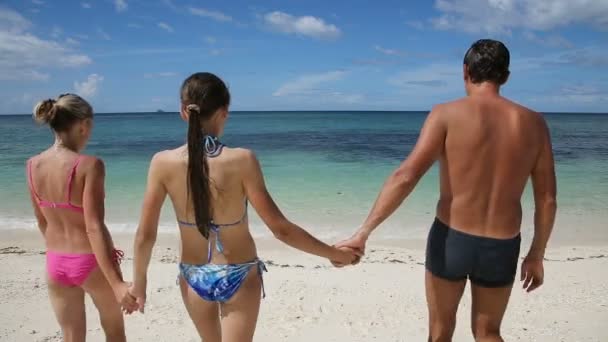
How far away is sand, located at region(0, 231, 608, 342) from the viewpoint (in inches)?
167

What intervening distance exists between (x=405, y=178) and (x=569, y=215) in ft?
29.8

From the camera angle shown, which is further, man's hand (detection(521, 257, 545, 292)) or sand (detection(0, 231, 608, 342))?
sand (detection(0, 231, 608, 342))

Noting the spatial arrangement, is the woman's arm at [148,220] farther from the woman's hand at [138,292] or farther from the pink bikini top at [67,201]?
the pink bikini top at [67,201]

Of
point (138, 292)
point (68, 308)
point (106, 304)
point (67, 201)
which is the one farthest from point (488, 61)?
point (68, 308)

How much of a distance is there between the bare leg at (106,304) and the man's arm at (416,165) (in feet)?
5.15

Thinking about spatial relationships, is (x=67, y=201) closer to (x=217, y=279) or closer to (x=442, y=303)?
(x=217, y=279)

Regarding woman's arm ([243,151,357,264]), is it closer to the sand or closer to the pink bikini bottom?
the pink bikini bottom

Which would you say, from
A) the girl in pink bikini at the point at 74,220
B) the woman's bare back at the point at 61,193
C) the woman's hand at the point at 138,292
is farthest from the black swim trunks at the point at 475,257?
the woman's bare back at the point at 61,193

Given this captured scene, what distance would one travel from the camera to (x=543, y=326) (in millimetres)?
4336

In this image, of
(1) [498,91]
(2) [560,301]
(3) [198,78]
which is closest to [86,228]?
(3) [198,78]

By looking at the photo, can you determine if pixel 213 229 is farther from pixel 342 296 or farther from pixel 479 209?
pixel 342 296

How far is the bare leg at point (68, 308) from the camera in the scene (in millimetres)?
2758

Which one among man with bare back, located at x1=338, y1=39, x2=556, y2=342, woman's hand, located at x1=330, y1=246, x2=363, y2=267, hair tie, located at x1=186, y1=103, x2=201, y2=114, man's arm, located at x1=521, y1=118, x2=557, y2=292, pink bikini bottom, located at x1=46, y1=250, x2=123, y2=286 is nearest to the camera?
hair tie, located at x1=186, y1=103, x2=201, y2=114

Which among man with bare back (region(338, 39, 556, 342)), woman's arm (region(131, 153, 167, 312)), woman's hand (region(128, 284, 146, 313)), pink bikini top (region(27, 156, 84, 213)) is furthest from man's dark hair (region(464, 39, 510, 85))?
pink bikini top (region(27, 156, 84, 213))
